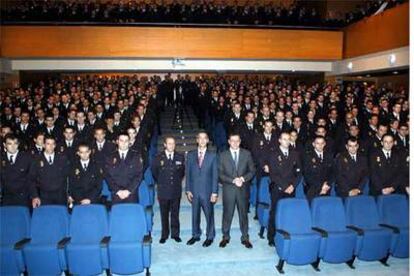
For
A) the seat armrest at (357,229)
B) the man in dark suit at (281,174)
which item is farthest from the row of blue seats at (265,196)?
the seat armrest at (357,229)

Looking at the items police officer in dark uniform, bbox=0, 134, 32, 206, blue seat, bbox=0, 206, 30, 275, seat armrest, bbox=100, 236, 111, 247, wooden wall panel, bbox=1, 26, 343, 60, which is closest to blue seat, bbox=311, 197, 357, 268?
seat armrest, bbox=100, 236, 111, 247

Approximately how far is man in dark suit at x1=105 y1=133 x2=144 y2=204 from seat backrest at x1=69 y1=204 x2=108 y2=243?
53 centimetres

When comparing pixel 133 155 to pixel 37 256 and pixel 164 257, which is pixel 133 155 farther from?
pixel 37 256

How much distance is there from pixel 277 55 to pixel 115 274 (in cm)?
1234

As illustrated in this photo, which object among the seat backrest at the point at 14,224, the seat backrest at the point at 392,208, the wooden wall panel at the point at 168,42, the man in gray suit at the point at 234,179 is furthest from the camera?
the wooden wall panel at the point at 168,42

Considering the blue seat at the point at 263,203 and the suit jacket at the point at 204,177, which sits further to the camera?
the blue seat at the point at 263,203

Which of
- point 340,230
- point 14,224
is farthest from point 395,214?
point 14,224

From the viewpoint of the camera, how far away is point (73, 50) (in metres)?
15.3

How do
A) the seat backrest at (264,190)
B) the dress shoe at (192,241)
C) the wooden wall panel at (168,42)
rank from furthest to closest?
the wooden wall panel at (168,42), the seat backrest at (264,190), the dress shoe at (192,241)

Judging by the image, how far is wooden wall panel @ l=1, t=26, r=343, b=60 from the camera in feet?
49.6

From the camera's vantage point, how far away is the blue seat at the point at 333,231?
5066 millimetres

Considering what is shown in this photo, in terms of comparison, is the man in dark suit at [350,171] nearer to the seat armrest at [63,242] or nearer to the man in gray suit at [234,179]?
the man in gray suit at [234,179]

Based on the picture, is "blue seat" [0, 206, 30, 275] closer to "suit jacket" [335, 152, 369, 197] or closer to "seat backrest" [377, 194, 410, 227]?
"suit jacket" [335, 152, 369, 197]

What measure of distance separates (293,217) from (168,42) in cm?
1134
